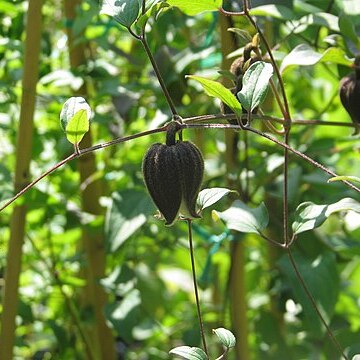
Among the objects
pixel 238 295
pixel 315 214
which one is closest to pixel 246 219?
pixel 315 214

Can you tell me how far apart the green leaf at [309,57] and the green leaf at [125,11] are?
182 mm

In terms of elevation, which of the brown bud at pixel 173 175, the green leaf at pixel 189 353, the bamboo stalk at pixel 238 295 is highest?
the brown bud at pixel 173 175

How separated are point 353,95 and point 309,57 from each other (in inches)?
2.1

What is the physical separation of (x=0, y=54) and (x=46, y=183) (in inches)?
7.1

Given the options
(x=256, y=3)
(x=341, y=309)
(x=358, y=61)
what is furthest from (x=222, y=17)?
(x=341, y=309)

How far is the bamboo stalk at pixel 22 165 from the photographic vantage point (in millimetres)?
793

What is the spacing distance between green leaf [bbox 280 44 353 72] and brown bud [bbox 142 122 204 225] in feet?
0.56

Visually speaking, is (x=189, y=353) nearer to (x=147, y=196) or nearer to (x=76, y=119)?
(x=76, y=119)

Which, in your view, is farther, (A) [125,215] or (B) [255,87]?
(A) [125,215]

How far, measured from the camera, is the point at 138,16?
56 cm

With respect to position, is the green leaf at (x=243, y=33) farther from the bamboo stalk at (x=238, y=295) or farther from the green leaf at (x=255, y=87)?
the bamboo stalk at (x=238, y=295)

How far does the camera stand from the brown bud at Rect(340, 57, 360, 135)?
0.68m

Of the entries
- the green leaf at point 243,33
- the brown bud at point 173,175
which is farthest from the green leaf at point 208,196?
the green leaf at point 243,33

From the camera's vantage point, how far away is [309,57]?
666 millimetres
